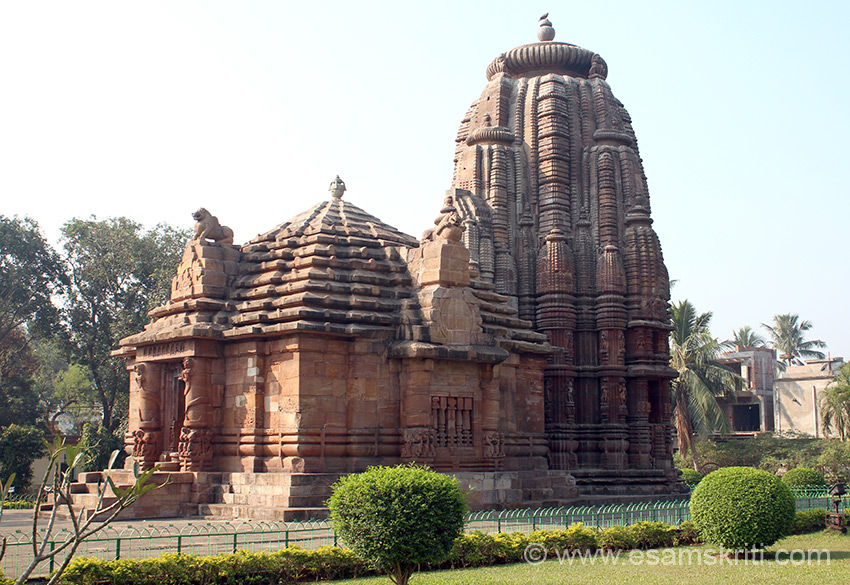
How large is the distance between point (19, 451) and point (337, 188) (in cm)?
1650

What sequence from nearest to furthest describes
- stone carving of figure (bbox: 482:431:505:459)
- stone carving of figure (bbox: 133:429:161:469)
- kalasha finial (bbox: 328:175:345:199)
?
stone carving of figure (bbox: 482:431:505:459) < stone carving of figure (bbox: 133:429:161:469) < kalasha finial (bbox: 328:175:345:199)

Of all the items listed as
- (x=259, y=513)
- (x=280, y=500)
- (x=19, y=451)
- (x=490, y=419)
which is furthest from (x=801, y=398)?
(x=259, y=513)

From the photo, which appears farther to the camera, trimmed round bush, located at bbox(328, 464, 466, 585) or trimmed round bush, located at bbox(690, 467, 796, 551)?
trimmed round bush, located at bbox(690, 467, 796, 551)

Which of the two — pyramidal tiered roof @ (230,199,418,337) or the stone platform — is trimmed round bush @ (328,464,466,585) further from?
pyramidal tiered roof @ (230,199,418,337)

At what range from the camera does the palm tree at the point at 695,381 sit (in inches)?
1570

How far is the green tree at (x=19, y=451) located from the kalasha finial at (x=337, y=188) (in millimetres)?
15257

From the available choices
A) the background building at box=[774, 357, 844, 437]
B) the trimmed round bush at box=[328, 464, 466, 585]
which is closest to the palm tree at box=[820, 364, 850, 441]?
the background building at box=[774, 357, 844, 437]

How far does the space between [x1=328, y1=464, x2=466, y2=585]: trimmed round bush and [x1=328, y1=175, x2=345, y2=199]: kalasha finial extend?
1191 cm

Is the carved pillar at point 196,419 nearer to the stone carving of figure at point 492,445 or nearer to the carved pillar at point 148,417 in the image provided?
the carved pillar at point 148,417

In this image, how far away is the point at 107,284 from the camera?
127 feet

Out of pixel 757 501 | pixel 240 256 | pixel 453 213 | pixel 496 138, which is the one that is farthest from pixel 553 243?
pixel 757 501

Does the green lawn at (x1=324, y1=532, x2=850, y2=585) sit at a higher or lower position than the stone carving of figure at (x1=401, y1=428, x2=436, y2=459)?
lower

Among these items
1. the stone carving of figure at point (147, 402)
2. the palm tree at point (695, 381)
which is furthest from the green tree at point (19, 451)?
the palm tree at point (695, 381)

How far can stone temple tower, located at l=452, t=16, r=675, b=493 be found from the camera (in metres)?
27.4
